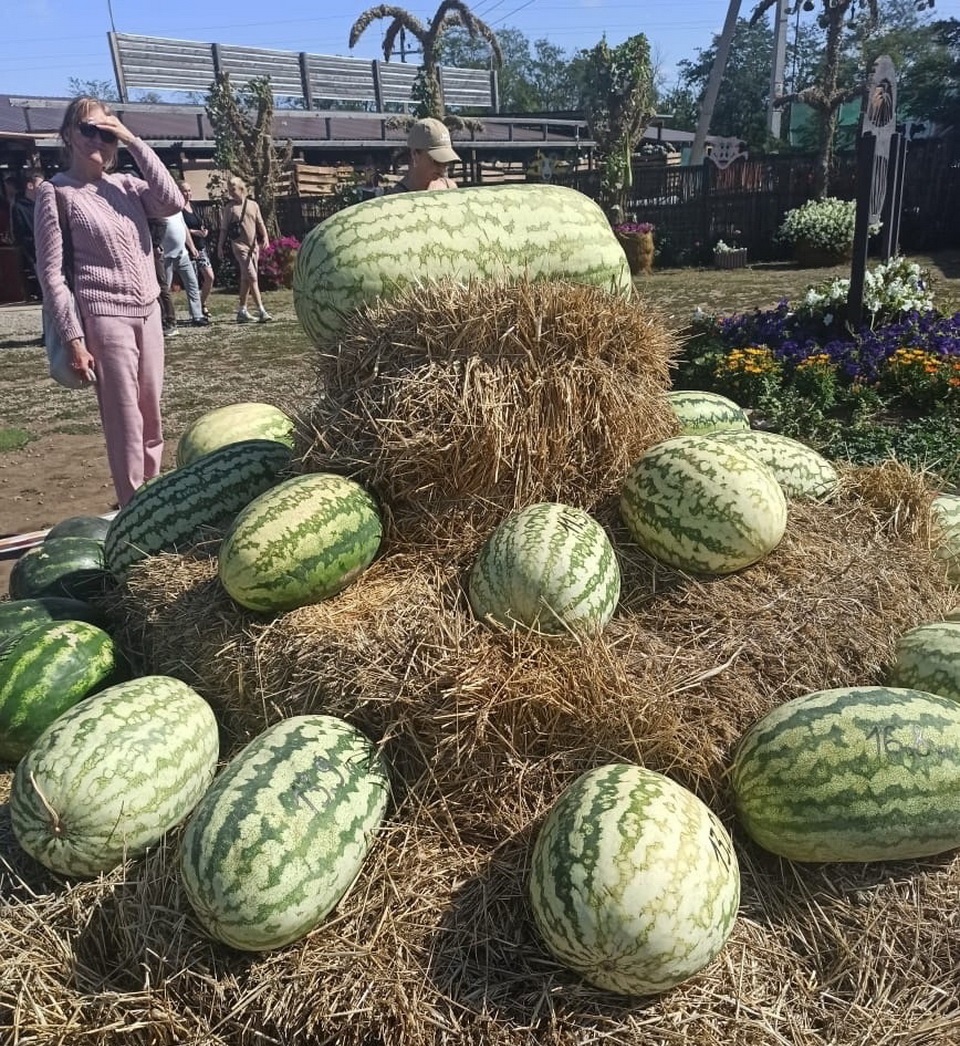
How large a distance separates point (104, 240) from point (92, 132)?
52 cm

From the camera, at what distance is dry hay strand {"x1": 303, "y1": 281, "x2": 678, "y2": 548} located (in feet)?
9.37

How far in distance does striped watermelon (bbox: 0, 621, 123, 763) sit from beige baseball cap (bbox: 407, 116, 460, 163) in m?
3.15

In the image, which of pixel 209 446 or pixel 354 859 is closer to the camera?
pixel 354 859

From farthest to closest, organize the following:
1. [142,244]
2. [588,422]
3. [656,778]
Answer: [142,244] → [588,422] → [656,778]

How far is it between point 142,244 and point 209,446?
5.39ft

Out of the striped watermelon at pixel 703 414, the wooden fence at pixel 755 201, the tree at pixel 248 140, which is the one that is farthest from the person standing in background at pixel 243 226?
the striped watermelon at pixel 703 414

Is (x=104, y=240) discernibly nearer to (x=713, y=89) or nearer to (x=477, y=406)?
(x=477, y=406)

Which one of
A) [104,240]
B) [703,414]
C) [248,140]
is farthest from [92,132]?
[248,140]

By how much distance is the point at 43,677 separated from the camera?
2783mm

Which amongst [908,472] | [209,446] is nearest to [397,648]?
[209,446]

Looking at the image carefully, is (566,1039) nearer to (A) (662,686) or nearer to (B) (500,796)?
(B) (500,796)

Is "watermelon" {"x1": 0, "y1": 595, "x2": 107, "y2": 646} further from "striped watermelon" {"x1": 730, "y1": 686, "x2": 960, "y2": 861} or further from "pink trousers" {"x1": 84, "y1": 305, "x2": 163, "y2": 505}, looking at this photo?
"striped watermelon" {"x1": 730, "y1": 686, "x2": 960, "y2": 861}

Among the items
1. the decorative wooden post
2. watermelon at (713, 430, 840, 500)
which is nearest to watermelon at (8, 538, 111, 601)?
watermelon at (713, 430, 840, 500)

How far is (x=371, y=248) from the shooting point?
308 centimetres
